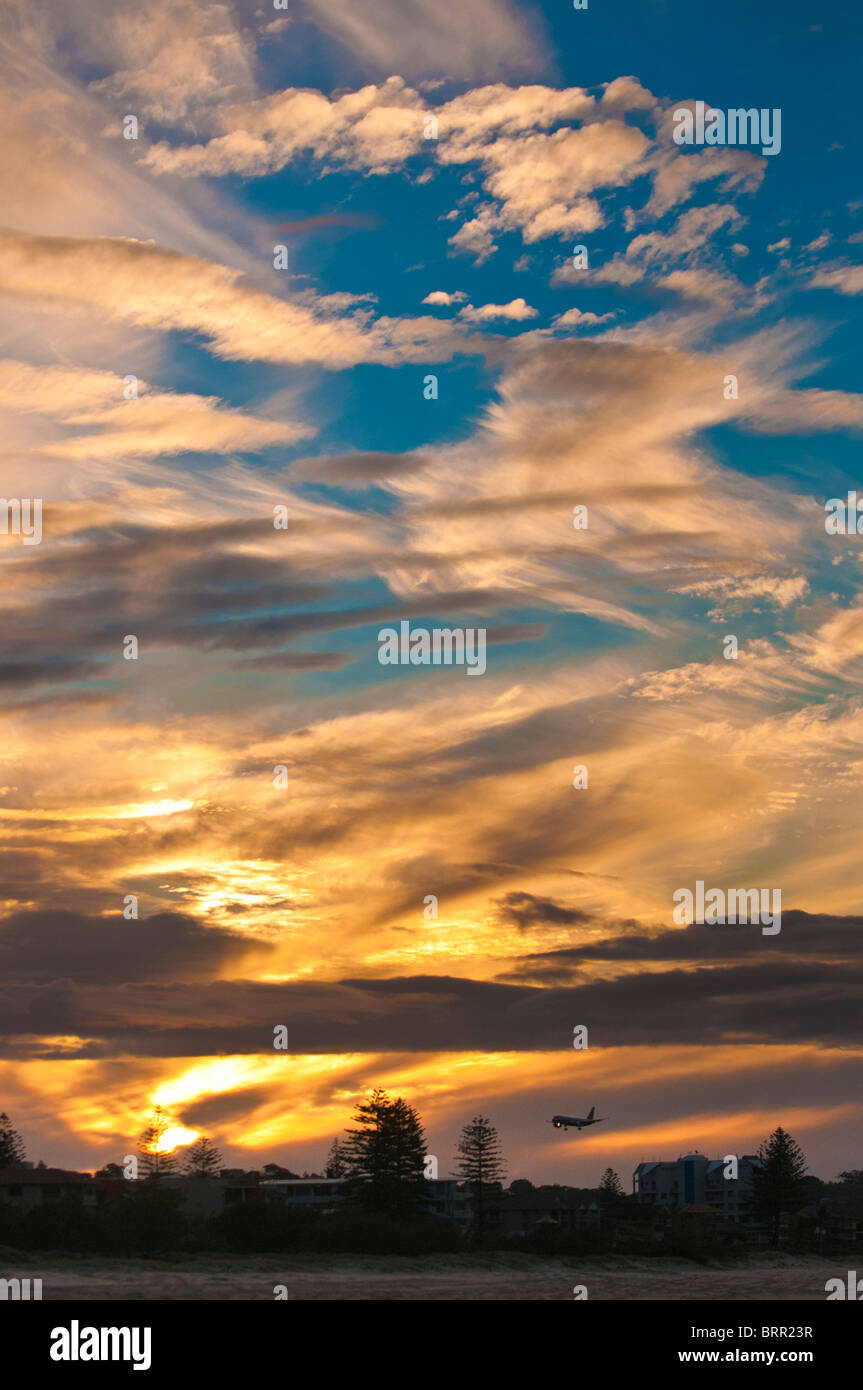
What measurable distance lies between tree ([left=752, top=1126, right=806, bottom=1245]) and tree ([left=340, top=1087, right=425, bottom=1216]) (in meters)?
47.6

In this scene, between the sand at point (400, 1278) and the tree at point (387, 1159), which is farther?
the tree at point (387, 1159)

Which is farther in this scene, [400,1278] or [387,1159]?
[387,1159]

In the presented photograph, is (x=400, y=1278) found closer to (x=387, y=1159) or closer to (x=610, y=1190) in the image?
(x=387, y=1159)

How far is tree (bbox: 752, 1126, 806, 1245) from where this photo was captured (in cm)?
13125

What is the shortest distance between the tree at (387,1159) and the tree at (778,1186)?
156 ft

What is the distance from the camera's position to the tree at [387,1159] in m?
98.3

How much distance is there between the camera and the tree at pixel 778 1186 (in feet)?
431

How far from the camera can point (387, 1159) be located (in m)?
102

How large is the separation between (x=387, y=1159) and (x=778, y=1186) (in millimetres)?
51206

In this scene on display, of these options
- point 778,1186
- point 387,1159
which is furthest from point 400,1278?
point 778,1186

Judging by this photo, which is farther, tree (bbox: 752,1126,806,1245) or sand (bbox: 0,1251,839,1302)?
tree (bbox: 752,1126,806,1245)

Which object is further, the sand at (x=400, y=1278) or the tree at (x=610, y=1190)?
the tree at (x=610, y=1190)
